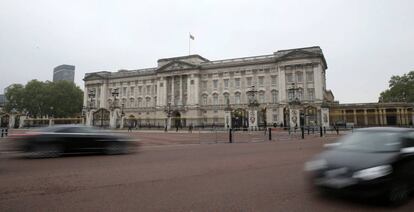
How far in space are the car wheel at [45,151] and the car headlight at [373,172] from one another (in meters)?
10.6

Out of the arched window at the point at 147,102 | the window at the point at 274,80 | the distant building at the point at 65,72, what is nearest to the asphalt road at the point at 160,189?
the window at the point at 274,80

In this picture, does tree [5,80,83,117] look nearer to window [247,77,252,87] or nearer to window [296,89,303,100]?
window [247,77,252,87]

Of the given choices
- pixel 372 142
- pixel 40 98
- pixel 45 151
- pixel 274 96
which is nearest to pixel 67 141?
pixel 45 151

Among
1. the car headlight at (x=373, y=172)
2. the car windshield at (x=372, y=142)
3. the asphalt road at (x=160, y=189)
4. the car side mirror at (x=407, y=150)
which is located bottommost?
the asphalt road at (x=160, y=189)

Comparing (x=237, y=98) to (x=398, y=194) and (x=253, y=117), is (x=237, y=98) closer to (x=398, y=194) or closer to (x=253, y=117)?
(x=253, y=117)

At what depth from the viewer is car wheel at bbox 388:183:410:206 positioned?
4.50 m

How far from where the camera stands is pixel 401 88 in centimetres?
6109

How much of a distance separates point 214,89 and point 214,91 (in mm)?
576

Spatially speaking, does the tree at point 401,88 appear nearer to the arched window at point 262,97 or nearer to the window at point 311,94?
the window at point 311,94

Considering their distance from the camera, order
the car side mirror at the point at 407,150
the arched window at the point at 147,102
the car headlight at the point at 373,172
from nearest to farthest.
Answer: the car headlight at the point at 373,172 → the car side mirror at the point at 407,150 → the arched window at the point at 147,102

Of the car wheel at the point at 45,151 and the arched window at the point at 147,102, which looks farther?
the arched window at the point at 147,102

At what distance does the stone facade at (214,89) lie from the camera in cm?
5791

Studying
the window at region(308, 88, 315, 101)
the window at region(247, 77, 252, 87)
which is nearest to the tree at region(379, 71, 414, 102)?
the window at region(308, 88, 315, 101)

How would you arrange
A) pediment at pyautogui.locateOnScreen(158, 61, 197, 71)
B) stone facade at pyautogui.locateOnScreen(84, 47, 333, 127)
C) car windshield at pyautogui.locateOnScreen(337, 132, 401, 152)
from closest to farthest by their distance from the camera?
1. car windshield at pyautogui.locateOnScreen(337, 132, 401, 152)
2. stone facade at pyautogui.locateOnScreen(84, 47, 333, 127)
3. pediment at pyautogui.locateOnScreen(158, 61, 197, 71)
